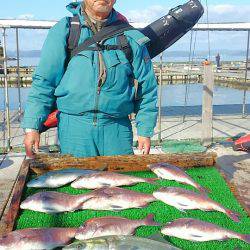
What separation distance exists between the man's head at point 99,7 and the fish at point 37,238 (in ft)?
6.98

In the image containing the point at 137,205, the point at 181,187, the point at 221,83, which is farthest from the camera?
the point at 221,83

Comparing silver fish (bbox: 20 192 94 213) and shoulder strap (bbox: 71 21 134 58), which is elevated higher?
shoulder strap (bbox: 71 21 134 58)

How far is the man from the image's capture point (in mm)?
3596

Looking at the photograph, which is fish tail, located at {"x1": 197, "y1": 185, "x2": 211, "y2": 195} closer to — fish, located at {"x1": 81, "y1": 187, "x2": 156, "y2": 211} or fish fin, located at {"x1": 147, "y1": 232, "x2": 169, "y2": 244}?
fish, located at {"x1": 81, "y1": 187, "x2": 156, "y2": 211}

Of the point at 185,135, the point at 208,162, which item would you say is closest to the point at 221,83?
the point at 185,135

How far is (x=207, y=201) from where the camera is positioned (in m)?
2.84

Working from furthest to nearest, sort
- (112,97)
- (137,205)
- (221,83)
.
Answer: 1. (221,83)
2. (112,97)
3. (137,205)

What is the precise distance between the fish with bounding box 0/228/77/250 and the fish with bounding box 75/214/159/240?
73mm

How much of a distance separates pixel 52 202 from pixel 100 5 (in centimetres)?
190

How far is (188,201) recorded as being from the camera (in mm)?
2842

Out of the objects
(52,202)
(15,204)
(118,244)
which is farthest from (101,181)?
(118,244)

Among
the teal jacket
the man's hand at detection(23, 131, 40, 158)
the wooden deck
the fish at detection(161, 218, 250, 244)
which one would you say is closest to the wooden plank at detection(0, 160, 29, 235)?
the man's hand at detection(23, 131, 40, 158)

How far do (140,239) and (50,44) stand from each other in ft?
7.13

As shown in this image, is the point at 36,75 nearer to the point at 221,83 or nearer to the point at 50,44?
the point at 50,44
